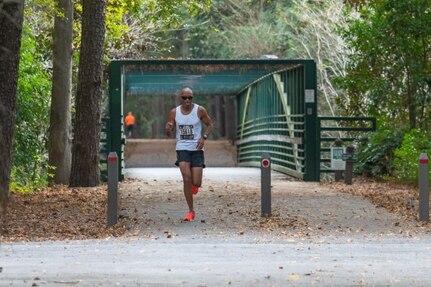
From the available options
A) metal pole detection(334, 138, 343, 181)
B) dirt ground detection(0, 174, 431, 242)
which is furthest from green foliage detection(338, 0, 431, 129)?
dirt ground detection(0, 174, 431, 242)

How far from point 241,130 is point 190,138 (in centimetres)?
2666

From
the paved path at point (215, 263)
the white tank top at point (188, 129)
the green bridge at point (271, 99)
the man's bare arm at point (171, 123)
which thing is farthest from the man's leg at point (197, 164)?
the green bridge at point (271, 99)

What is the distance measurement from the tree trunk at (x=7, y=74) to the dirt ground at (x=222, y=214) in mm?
688

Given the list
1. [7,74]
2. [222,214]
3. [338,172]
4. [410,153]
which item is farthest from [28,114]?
[7,74]

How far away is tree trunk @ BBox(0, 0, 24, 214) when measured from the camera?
52.5 feet

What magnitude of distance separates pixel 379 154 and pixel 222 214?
10055 mm

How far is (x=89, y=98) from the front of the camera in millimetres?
24500

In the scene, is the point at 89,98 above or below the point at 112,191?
above

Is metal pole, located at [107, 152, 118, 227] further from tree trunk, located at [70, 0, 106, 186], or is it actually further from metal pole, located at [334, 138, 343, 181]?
metal pole, located at [334, 138, 343, 181]

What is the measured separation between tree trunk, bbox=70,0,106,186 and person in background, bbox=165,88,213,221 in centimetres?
770

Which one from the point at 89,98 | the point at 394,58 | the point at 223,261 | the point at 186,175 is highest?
the point at 394,58

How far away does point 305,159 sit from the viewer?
27.8 m

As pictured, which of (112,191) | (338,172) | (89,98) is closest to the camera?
(112,191)

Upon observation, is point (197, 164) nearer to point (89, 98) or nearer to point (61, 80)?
point (89, 98)
